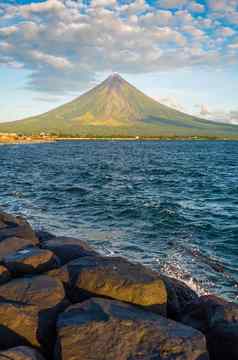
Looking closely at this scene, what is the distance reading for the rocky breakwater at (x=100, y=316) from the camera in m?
5.63

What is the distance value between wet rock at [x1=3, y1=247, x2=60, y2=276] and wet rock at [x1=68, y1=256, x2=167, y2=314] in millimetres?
1035

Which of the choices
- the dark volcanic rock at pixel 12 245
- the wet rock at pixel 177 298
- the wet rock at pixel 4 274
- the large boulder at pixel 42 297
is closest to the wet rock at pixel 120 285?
the large boulder at pixel 42 297

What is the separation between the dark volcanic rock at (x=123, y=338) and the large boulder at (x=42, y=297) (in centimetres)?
59

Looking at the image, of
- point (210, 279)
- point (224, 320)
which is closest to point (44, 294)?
point (224, 320)

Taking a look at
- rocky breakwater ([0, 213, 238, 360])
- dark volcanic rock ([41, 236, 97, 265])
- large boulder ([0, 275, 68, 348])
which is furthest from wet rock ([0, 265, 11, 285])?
dark volcanic rock ([41, 236, 97, 265])

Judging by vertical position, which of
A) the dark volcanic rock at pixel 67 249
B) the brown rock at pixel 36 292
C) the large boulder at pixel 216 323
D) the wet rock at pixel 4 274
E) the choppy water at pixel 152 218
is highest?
the brown rock at pixel 36 292

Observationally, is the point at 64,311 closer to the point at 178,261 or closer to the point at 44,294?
the point at 44,294

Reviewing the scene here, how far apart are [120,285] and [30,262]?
2456mm

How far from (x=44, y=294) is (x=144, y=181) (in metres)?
32.8

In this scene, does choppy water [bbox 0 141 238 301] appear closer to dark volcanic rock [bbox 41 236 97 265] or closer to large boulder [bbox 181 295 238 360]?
dark volcanic rock [bbox 41 236 97 265]

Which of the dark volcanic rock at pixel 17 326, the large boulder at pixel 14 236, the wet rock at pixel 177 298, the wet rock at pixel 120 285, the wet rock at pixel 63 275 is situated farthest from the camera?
the large boulder at pixel 14 236

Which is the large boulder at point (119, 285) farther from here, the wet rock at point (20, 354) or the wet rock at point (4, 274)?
the wet rock at point (20, 354)

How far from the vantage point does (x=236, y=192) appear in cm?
3372

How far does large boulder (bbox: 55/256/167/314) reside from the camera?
7414mm
